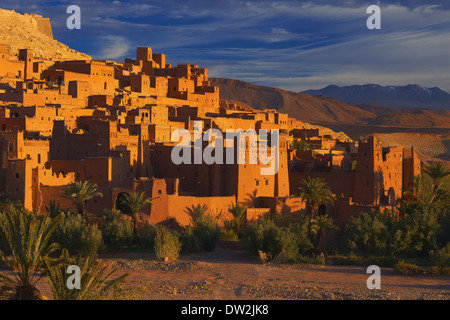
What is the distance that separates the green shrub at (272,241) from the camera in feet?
78.7

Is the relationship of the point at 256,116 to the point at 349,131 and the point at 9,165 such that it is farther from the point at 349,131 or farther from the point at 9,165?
the point at 349,131

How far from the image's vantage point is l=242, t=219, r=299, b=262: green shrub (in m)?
24.0

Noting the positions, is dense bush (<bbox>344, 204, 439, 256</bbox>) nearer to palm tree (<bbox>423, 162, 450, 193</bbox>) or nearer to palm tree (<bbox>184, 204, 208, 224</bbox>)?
palm tree (<bbox>423, 162, 450, 193</bbox>)

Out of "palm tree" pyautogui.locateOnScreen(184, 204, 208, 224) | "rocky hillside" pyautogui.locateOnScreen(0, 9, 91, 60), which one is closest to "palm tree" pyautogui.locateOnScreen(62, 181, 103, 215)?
"palm tree" pyautogui.locateOnScreen(184, 204, 208, 224)

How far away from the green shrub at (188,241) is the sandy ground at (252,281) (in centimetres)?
58

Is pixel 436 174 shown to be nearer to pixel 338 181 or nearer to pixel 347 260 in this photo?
pixel 338 181

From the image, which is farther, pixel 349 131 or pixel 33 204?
pixel 349 131

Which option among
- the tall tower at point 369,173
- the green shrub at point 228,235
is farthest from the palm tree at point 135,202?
the tall tower at point 369,173

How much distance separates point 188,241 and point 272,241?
3297 mm

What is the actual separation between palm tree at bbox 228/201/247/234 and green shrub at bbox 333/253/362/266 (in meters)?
5.09

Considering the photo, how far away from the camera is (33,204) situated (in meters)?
27.0

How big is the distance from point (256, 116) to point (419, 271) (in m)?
26.6
